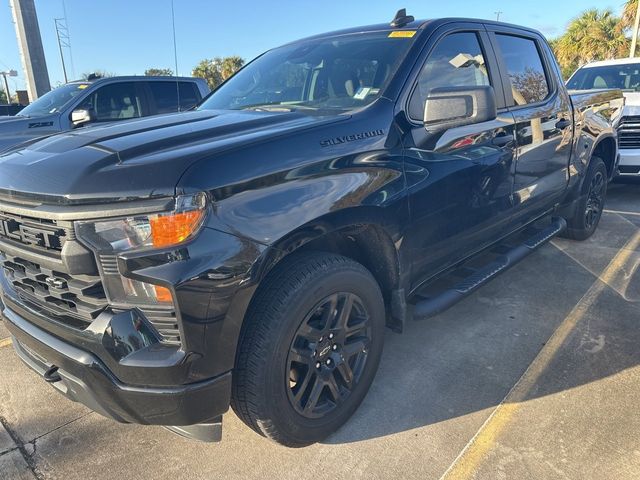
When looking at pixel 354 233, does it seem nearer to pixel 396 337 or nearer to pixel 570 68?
pixel 396 337

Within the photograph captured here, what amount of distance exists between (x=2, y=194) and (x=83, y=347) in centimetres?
75

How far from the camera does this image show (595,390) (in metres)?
2.70

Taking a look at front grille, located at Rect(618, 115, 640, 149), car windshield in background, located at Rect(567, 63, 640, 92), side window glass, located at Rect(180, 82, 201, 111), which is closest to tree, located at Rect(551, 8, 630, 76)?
car windshield in background, located at Rect(567, 63, 640, 92)

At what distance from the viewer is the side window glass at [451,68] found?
271 centimetres

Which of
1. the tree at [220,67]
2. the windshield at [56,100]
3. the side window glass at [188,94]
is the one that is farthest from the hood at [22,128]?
the tree at [220,67]

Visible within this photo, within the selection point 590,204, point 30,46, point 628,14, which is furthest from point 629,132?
point 628,14

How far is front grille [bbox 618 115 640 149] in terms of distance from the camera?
6.66 meters

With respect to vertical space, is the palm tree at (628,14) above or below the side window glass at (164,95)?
above

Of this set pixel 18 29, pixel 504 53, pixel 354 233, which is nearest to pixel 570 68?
pixel 18 29

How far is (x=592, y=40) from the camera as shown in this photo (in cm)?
2606

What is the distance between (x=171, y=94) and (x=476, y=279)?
6221 millimetres

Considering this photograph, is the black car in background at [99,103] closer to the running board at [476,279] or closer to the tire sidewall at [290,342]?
the running board at [476,279]

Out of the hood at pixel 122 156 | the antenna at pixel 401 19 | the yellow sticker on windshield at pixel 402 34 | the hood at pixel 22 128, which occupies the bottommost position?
the hood at pixel 22 128

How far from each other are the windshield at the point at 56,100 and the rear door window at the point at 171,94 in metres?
0.96
